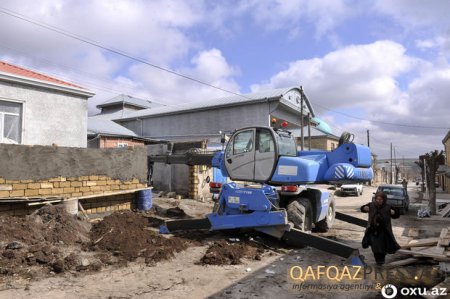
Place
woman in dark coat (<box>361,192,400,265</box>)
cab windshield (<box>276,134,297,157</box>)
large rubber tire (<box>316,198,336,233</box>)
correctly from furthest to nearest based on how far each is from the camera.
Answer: large rubber tire (<box>316,198,336,233</box>)
cab windshield (<box>276,134,297,157</box>)
woman in dark coat (<box>361,192,400,265</box>)

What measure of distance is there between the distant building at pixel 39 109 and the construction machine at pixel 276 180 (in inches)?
278

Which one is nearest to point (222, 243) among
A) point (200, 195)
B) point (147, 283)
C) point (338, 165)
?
point (147, 283)

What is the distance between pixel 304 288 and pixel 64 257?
4222mm

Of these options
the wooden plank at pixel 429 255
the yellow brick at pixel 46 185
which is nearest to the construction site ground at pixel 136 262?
the wooden plank at pixel 429 255

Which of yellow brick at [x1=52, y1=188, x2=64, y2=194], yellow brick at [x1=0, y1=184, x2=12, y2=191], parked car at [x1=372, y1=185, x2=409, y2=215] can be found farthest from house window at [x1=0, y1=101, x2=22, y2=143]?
parked car at [x1=372, y1=185, x2=409, y2=215]

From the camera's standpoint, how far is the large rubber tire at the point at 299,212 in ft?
28.5

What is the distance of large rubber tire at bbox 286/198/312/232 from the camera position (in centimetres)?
868

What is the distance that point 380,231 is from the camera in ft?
22.3

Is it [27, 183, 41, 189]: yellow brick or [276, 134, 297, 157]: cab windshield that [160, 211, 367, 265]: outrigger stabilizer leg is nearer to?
[276, 134, 297, 157]: cab windshield

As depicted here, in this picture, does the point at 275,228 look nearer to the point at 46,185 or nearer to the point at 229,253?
the point at 229,253

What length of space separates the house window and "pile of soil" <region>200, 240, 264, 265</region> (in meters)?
8.90

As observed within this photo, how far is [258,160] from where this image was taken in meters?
9.00

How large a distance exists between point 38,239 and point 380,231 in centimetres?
650

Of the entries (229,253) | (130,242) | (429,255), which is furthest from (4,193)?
(429,255)
